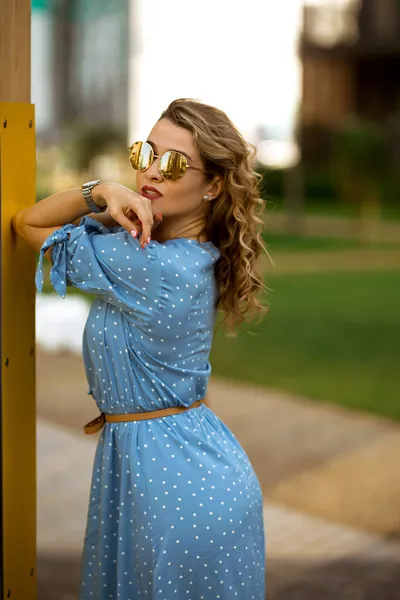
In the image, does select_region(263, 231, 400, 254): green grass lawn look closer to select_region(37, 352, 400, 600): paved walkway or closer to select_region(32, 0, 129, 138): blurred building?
select_region(37, 352, 400, 600): paved walkway

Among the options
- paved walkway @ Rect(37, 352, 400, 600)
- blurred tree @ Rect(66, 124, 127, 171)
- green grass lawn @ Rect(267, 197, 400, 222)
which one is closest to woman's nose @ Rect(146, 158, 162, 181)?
paved walkway @ Rect(37, 352, 400, 600)

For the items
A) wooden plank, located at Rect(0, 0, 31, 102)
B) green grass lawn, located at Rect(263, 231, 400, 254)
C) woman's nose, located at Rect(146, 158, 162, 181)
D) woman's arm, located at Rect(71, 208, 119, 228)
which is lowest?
green grass lawn, located at Rect(263, 231, 400, 254)

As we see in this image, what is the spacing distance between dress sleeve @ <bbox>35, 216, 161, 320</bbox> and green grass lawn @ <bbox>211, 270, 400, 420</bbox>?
3.54 m

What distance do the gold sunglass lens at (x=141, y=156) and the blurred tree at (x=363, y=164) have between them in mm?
16983

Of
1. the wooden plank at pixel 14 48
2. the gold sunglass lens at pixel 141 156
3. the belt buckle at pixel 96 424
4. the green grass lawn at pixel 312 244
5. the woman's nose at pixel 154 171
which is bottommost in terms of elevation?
the green grass lawn at pixel 312 244

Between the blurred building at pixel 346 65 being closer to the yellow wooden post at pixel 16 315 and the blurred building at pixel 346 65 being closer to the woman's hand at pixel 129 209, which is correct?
the yellow wooden post at pixel 16 315

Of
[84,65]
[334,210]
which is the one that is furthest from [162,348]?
[84,65]

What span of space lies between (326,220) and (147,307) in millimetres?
21683

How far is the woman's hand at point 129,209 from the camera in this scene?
79.3 inches

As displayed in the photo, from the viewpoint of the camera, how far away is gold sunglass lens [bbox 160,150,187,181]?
212 centimetres

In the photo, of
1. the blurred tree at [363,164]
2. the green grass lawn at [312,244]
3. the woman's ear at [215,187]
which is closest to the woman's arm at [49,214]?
the woman's ear at [215,187]

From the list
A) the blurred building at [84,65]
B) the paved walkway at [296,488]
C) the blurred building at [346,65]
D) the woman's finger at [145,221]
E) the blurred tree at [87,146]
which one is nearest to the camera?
the woman's finger at [145,221]

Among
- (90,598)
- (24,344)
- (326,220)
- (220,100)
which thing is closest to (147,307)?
(24,344)

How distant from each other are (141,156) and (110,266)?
29cm
